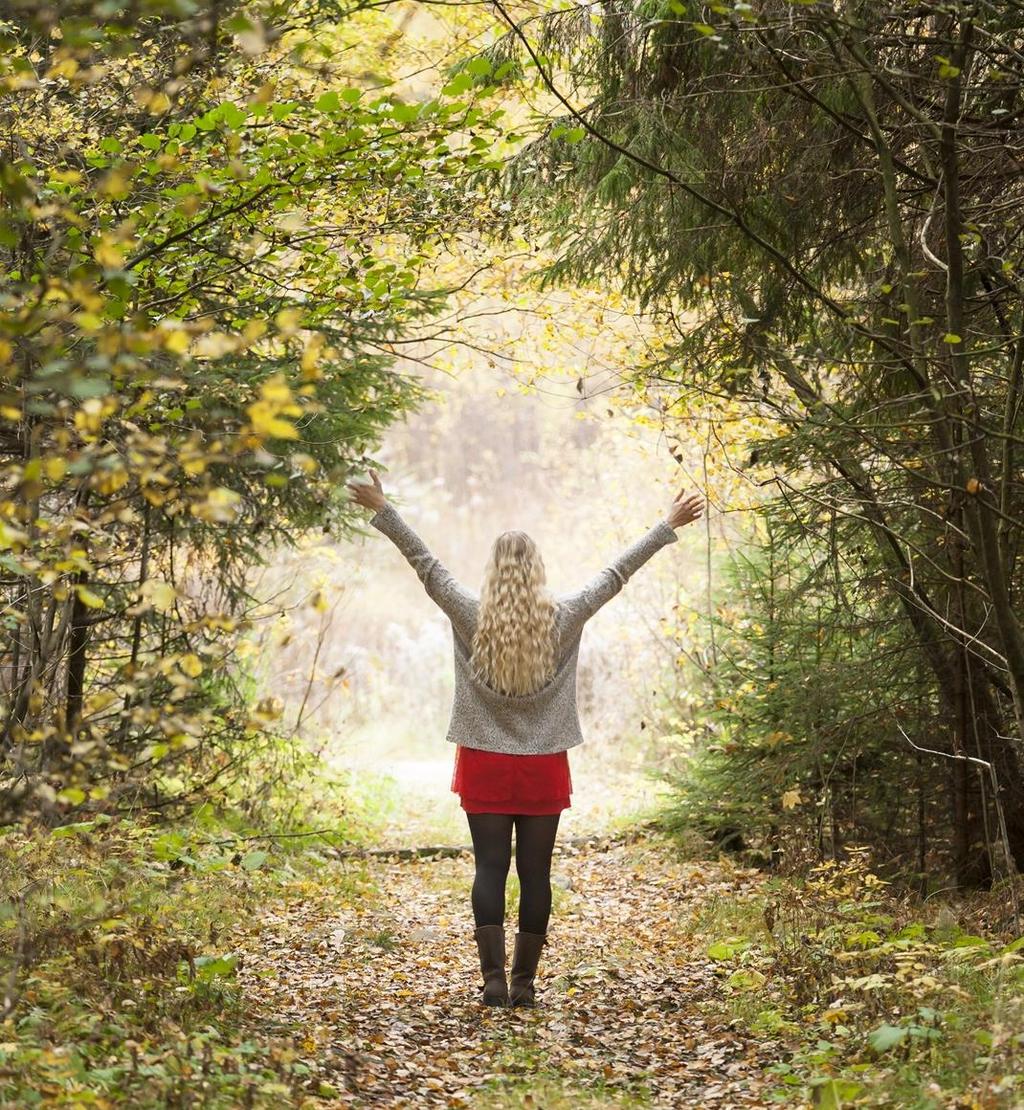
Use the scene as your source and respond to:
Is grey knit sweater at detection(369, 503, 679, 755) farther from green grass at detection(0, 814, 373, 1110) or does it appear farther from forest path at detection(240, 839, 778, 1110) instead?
green grass at detection(0, 814, 373, 1110)

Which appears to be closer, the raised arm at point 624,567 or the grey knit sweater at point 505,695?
the grey knit sweater at point 505,695

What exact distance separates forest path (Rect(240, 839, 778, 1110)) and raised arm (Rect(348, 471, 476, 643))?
1526mm

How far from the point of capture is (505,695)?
475cm

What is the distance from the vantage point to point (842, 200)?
5379 millimetres

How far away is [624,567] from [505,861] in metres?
1.29

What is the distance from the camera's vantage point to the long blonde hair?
471cm

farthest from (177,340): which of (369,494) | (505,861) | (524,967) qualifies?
(524,967)

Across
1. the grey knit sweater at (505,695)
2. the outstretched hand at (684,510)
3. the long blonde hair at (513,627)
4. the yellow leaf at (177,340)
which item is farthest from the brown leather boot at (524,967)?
the yellow leaf at (177,340)

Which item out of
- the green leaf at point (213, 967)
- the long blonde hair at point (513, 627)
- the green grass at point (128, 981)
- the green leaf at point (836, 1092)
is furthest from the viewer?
the long blonde hair at point (513, 627)

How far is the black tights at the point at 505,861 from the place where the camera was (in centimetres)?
475

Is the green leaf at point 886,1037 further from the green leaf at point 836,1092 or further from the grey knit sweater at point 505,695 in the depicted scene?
the grey knit sweater at point 505,695

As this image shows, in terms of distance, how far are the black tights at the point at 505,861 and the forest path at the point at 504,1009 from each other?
1.29ft

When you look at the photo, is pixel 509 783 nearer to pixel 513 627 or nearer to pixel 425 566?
pixel 513 627

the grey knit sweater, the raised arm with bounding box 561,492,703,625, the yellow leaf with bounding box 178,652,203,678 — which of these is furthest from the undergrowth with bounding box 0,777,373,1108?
the raised arm with bounding box 561,492,703,625
